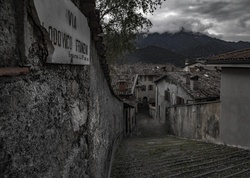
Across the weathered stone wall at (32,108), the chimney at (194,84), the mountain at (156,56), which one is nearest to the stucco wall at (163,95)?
the chimney at (194,84)

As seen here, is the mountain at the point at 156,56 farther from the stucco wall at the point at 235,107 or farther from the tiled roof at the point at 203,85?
the stucco wall at the point at 235,107

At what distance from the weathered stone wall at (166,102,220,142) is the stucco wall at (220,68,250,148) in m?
0.80

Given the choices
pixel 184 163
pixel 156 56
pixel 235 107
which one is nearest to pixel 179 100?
pixel 235 107

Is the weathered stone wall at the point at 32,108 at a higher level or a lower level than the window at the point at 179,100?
higher

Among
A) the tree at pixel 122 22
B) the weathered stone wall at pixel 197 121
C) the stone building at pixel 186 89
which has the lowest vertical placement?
the weathered stone wall at pixel 197 121

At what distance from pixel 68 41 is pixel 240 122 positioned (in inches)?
300

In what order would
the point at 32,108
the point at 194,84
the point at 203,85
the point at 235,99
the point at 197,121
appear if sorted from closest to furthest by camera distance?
the point at 32,108
the point at 235,99
the point at 197,121
the point at 194,84
the point at 203,85

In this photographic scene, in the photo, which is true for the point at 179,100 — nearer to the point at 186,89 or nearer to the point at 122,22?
the point at 186,89

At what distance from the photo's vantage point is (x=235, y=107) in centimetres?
854

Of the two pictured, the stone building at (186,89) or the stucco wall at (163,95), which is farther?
the stucco wall at (163,95)

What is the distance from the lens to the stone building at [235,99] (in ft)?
25.9

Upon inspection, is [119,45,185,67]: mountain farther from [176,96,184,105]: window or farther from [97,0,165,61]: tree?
[97,0,165,61]: tree

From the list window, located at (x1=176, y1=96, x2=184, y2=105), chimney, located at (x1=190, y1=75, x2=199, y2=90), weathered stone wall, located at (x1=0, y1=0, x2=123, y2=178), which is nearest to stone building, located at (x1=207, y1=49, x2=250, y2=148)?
weathered stone wall, located at (x1=0, y1=0, x2=123, y2=178)

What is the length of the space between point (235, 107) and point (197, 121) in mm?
4263
